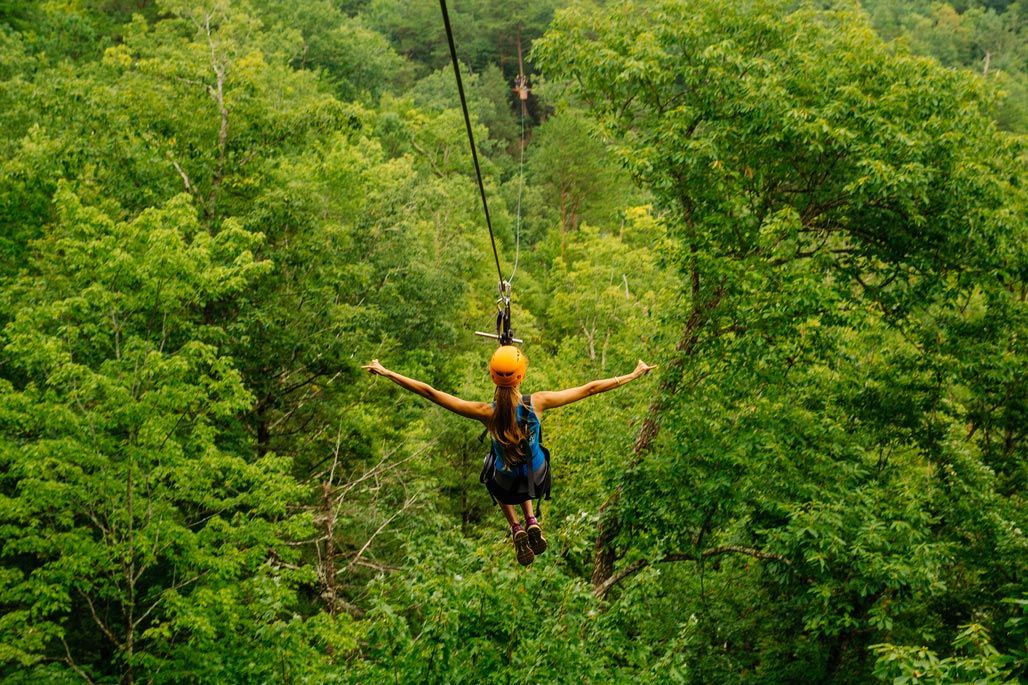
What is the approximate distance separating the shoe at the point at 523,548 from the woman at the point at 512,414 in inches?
10.5

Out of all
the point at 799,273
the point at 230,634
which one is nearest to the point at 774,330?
the point at 799,273

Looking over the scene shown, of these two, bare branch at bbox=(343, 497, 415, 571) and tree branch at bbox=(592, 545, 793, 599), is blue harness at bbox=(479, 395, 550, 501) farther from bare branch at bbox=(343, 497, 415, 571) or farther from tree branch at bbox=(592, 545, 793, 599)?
bare branch at bbox=(343, 497, 415, 571)

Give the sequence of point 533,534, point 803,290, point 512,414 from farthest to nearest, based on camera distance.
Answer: point 803,290, point 533,534, point 512,414

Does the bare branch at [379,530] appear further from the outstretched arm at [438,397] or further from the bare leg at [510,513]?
the outstretched arm at [438,397]

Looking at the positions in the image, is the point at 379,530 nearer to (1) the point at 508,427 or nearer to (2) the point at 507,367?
(1) the point at 508,427

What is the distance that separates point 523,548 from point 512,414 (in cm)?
129

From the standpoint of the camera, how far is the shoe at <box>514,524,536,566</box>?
5.58m

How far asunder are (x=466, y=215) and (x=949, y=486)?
1056 inches

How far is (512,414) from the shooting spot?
480 centimetres

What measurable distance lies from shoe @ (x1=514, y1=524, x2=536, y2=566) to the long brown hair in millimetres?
717

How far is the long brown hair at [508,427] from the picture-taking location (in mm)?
4746

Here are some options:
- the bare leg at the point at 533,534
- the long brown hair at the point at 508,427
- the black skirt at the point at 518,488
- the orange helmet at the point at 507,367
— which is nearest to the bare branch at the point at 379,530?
the bare leg at the point at 533,534

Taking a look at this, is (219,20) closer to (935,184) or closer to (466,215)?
(466,215)

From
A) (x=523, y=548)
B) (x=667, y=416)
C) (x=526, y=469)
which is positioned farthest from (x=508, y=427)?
(x=667, y=416)
